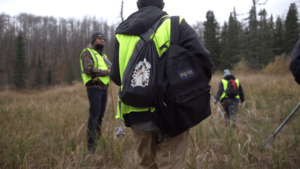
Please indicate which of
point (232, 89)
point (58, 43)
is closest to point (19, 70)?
point (58, 43)

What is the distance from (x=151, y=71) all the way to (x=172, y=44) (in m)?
0.25

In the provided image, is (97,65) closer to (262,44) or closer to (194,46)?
(194,46)

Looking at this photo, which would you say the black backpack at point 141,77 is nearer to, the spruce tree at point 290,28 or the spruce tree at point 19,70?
the spruce tree at point 290,28

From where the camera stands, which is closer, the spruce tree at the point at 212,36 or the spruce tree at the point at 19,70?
the spruce tree at the point at 212,36

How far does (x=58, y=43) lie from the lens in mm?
59250

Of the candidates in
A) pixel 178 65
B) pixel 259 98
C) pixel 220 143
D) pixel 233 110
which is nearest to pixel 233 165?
pixel 220 143

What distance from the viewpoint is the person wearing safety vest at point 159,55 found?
3.98 ft

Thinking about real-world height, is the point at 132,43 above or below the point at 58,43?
below

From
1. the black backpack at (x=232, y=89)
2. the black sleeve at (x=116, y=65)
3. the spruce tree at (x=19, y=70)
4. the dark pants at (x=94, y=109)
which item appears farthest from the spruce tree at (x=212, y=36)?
the spruce tree at (x=19, y=70)

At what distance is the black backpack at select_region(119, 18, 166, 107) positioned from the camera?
116 centimetres

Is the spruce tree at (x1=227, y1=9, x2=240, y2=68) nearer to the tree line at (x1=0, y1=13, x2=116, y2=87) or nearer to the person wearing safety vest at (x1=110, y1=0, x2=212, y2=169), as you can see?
the person wearing safety vest at (x1=110, y1=0, x2=212, y2=169)

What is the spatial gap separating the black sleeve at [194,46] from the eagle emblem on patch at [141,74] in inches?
12.3

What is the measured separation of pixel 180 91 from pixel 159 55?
34 centimetres

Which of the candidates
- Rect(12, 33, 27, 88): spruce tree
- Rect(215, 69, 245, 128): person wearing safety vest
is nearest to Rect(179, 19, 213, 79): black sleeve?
Rect(215, 69, 245, 128): person wearing safety vest
